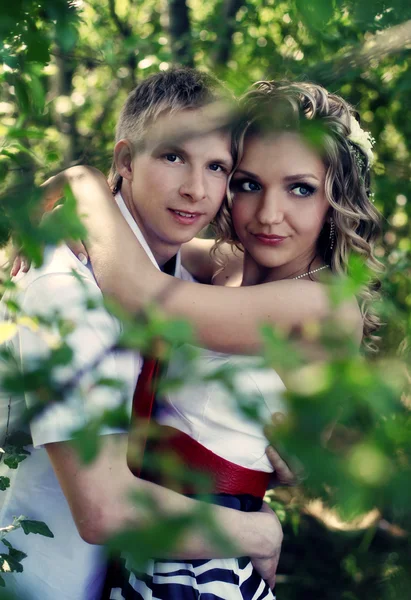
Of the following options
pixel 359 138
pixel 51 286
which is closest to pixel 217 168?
pixel 359 138

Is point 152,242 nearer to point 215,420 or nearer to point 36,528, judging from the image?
point 215,420

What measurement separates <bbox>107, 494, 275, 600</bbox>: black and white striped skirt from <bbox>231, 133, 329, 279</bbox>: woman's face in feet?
3.18

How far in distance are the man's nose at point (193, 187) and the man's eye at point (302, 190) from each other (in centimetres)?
38

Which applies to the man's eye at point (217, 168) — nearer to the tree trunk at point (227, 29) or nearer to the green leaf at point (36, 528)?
the green leaf at point (36, 528)

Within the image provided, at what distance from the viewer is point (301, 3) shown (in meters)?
1.01

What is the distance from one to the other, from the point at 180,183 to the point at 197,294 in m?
0.46

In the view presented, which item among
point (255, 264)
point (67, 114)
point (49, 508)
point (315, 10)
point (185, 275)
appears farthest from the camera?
point (67, 114)

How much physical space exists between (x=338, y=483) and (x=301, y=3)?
692 millimetres

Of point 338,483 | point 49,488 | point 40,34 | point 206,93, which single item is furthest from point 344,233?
point 338,483

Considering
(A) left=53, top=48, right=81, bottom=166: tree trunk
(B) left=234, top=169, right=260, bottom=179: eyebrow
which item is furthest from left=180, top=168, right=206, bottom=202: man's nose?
(A) left=53, top=48, right=81, bottom=166: tree trunk

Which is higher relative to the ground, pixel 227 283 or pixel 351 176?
pixel 351 176

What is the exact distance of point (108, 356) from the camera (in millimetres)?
1747

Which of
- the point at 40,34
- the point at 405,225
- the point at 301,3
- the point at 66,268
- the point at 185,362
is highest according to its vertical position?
the point at 301,3

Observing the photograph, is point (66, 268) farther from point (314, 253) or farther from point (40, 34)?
point (314, 253)
